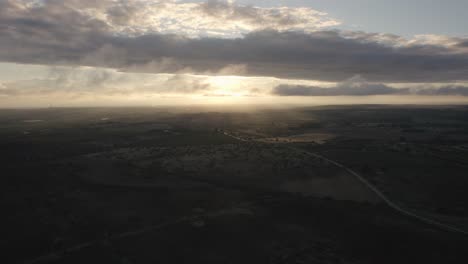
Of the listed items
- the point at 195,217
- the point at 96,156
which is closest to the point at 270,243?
the point at 195,217

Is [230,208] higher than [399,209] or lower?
higher

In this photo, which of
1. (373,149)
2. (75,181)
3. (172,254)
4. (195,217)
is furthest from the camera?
(373,149)

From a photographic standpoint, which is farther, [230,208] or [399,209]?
[399,209]

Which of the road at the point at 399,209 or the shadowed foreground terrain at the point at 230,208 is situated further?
the road at the point at 399,209

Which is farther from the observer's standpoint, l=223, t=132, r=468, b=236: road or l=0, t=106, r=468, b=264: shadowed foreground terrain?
l=223, t=132, r=468, b=236: road

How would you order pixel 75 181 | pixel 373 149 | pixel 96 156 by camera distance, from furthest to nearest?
pixel 373 149, pixel 96 156, pixel 75 181

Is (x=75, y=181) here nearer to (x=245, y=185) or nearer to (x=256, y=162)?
(x=245, y=185)

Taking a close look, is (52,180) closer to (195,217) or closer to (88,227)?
(88,227)

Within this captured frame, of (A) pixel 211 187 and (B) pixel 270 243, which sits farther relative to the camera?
(A) pixel 211 187

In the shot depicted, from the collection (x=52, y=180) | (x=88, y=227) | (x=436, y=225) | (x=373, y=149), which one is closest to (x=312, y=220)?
(x=436, y=225)
